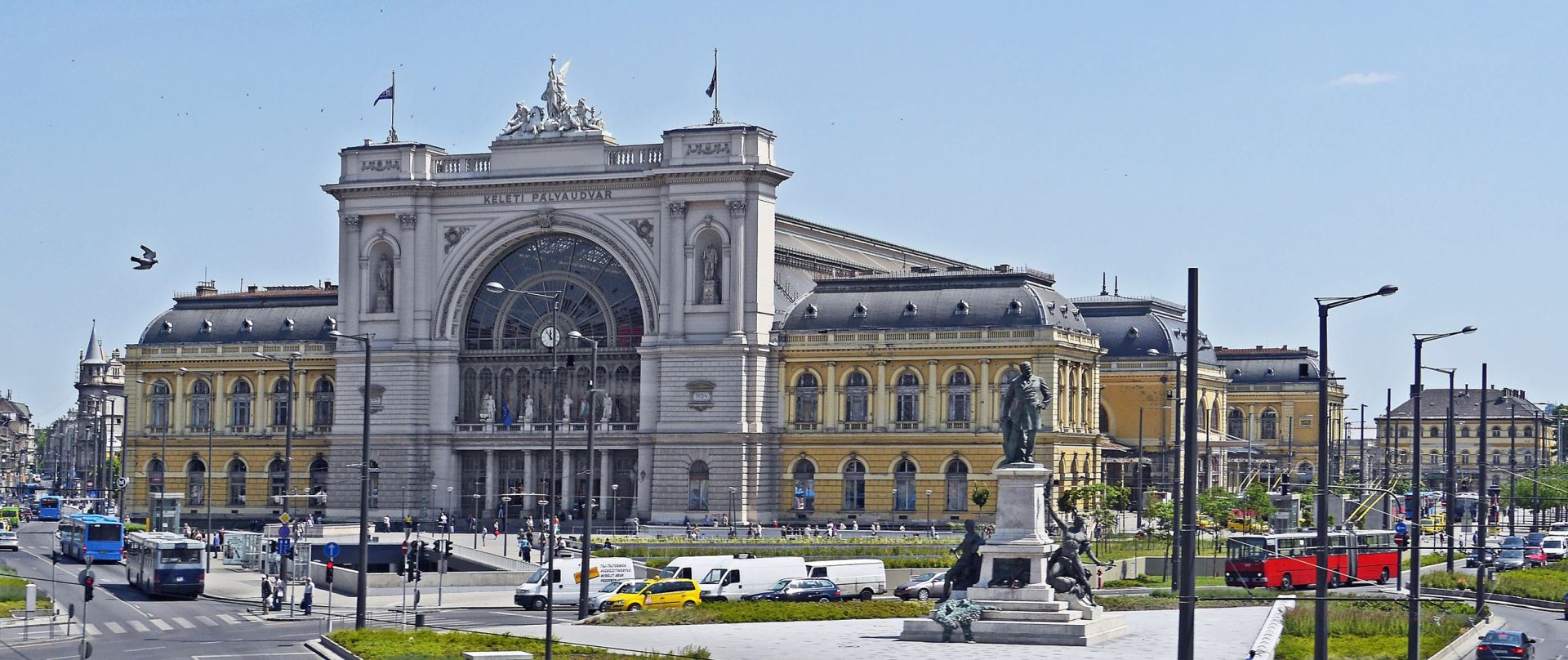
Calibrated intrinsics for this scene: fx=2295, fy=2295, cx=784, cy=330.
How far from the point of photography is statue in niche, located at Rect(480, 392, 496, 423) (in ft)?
414

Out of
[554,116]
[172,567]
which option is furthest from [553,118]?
[172,567]

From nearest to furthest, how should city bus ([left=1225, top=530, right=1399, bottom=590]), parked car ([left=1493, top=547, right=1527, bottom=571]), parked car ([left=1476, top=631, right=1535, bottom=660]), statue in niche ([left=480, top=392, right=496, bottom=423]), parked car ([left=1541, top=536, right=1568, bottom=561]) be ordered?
1. parked car ([left=1476, top=631, right=1535, bottom=660])
2. city bus ([left=1225, top=530, right=1399, bottom=590])
3. parked car ([left=1493, top=547, right=1527, bottom=571])
4. parked car ([left=1541, top=536, right=1568, bottom=561])
5. statue in niche ([left=480, top=392, right=496, bottom=423])

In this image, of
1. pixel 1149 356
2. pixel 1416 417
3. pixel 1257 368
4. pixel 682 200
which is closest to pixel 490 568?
pixel 682 200

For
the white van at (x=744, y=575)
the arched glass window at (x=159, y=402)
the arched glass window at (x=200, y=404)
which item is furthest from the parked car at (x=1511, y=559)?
the arched glass window at (x=159, y=402)

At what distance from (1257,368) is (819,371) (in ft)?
181

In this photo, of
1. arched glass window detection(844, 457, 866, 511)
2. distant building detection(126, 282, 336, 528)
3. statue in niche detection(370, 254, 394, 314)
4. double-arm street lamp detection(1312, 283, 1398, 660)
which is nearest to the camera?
double-arm street lamp detection(1312, 283, 1398, 660)

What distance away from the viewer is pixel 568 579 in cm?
7925

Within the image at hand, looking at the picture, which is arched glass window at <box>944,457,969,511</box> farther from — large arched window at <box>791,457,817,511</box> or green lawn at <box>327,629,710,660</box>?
green lawn at <box>327,629,710,660</box>

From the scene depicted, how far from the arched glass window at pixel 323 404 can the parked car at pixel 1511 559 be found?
219 ft

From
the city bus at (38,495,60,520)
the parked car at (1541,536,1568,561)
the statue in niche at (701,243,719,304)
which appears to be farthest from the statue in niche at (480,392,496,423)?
the parked car at (1541,536,1568,561)

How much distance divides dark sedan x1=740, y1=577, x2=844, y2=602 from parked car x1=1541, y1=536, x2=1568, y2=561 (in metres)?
40.4

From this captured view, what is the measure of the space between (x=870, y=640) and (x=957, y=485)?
2304 inches

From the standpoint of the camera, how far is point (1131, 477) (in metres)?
136

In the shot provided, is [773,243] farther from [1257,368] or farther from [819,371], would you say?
[1257,368]
